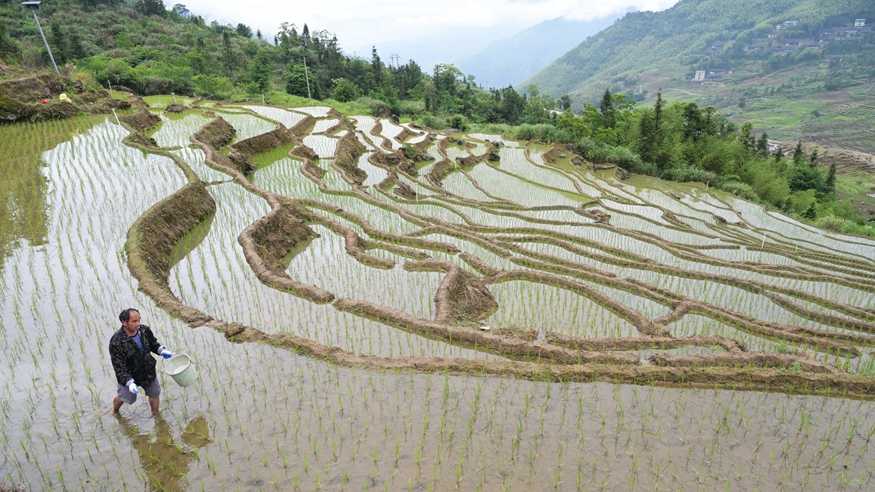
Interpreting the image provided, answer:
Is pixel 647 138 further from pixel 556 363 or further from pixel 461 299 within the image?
pixel 556 363

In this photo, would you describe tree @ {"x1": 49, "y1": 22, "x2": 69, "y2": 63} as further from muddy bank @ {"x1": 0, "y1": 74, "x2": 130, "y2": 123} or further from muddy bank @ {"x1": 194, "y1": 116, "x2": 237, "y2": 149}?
muddy bank @ {"x1": 194, "y1": 116, "x2": 237, "y2": 149}

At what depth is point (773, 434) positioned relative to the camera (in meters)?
5.07

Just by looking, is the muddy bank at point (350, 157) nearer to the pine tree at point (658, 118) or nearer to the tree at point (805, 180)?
the pine tree at point (658, 118)

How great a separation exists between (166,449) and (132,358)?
0.95 meters

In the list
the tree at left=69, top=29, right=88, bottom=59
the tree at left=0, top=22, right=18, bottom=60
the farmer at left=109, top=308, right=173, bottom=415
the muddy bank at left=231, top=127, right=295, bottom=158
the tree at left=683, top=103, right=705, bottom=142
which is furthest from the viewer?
the tree at left=69, top=29, right=88, bottom=59

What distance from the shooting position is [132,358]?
174 inches

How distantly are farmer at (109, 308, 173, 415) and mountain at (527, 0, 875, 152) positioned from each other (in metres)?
83.7

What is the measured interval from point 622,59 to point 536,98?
5287 inches

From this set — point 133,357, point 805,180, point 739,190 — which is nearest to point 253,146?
point 133,357

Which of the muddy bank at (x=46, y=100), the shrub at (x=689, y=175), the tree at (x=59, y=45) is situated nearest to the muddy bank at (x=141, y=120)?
the muddy bank at (x=46, y=100)

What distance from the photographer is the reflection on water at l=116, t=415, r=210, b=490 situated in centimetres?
418

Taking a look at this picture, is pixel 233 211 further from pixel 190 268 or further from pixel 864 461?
pixel 864 461

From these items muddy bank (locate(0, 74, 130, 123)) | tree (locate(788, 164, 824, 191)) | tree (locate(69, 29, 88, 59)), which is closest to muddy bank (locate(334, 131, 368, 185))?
muddy bank (locate(0, 74, 130, 123))

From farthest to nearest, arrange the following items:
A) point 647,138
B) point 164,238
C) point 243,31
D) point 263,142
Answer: point 243,31 < point 647,138 < point 263,142 < point 164,238
